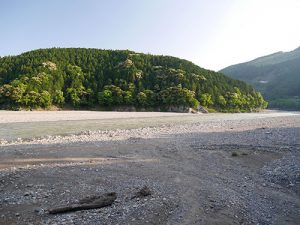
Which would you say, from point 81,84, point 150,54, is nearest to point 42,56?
point 81,84

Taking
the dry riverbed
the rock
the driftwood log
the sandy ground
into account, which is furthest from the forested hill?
the driftwood log

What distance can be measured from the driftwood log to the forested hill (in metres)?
97.6

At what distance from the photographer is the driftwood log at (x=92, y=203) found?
11.6 m

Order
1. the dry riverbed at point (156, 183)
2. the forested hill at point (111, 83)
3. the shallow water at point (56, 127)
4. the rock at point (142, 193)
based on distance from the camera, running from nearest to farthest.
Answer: the dry riverbed at point (156, 183)
the rock at point (142, 193)
the shallow water at point (56, 127)
the forested hill at point (111, 83)

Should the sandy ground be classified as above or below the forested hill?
below

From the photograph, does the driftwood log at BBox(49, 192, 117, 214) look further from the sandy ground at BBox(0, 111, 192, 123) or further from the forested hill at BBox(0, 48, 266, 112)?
the forested hill at BBox(0, 48, 266, 112)

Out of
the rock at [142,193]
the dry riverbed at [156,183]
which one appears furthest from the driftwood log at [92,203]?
the rock at [142,193]

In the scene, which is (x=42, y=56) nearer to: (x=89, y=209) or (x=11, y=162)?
(x=11, y=162)

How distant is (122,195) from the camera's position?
44.9 ft

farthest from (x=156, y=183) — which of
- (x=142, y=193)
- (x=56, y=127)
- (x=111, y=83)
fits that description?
(x=111, y=83)

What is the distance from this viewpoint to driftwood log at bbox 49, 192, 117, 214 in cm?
1164

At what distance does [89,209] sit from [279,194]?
8949 millimetres

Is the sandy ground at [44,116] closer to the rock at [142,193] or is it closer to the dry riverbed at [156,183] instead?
the dry riverbed at [156,183]

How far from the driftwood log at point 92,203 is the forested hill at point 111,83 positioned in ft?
320
